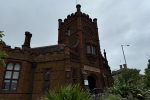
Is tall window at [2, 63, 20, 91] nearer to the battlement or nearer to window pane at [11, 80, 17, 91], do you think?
window pane at [11, 80, 17, 91]

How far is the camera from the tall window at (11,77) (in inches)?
471

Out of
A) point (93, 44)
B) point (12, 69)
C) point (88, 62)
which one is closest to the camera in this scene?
point (12, 69)

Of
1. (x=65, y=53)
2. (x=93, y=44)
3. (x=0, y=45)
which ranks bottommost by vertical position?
(x=65, y=53)

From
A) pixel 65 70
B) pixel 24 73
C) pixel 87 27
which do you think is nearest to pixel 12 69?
pixel 24 73

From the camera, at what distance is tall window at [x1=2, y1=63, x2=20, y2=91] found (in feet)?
39.3

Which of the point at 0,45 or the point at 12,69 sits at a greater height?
the point at 0,45

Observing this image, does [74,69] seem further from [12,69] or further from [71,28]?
[71,28]

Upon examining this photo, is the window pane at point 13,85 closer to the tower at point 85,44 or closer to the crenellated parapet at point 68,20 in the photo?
the tower at point 85,44

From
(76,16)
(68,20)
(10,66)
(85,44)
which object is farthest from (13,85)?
(68,20)

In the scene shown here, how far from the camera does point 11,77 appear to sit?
40.4 ft

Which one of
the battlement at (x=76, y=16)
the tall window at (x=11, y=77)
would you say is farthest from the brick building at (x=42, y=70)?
the battlement at (x=76, y=16)

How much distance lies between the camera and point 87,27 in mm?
20484

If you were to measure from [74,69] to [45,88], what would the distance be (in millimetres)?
4213

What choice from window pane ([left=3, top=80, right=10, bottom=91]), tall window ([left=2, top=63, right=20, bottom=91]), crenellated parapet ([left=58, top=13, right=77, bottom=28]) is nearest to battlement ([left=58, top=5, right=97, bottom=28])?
crenellated parapet ([left=58, top=13, right=77, bottom=28])
